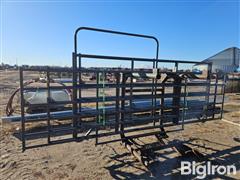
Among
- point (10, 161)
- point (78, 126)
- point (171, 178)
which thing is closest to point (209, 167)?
point (171, 178)

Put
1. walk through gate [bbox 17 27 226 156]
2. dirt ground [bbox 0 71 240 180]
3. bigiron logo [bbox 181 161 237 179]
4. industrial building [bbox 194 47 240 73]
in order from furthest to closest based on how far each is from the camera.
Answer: industrial building [bbox 194 47 240 73] < bigiron logo [bbox 181 161 237 179] < dirt ground [bbox 0 71 240 180] < walk through gate [bbox 17 27 226 156]

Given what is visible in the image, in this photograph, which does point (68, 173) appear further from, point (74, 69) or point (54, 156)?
point (74, 69)

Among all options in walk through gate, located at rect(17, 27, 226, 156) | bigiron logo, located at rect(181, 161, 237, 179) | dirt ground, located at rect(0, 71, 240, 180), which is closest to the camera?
walk through gate, located at rect(17, 27, 226, 156)

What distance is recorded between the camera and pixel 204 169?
353 cm

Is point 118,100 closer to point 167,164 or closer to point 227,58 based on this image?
point 167,164

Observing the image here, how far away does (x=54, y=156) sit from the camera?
12.2 ft

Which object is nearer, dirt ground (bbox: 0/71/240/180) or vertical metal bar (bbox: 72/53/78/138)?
vertical metal bar (bbox: 72/53/78/138)

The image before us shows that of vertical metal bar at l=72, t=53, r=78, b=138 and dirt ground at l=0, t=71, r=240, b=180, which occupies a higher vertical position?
vertical metal bar at l=72, t=53, r=78, b=138

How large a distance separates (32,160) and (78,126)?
1.14 metres

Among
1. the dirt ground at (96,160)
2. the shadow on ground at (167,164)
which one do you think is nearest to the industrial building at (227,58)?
the dirt ground at (96,160)

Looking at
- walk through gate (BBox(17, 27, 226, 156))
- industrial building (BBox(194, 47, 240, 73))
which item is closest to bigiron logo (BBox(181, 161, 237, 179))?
walk through gate (BBox(17, 27, 226, 156))

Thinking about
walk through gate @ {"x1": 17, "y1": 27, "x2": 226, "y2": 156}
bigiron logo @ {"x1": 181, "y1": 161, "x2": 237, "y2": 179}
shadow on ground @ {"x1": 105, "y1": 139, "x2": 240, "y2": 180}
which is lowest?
bigiron logo @ {"x1": 181, "y1": 161, "x2": 237, "y2": 179}

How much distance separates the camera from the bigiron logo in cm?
339

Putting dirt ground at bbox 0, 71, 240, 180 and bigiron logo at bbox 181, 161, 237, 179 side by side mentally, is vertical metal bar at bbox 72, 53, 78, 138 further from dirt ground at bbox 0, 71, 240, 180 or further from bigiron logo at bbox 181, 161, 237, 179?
bigiron logo at bbox 181, 161, 237, 179
